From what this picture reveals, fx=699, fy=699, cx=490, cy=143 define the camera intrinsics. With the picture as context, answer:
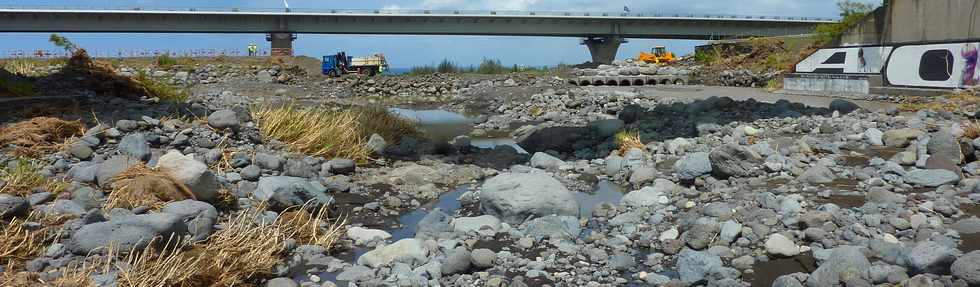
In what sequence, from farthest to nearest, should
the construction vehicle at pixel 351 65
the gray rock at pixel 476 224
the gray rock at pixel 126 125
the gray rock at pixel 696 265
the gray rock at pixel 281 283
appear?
the construction vehicle at pixel 351 65, the gray rock at pixel 126 125, the gray rock at pixel 476 224, the gray rock at pixel 281 283, the gray rock at pixel 696 265

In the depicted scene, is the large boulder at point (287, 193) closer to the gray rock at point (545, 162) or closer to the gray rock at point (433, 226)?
the gray rock at point (433, 226)

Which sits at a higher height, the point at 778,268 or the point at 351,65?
the point at 351,65

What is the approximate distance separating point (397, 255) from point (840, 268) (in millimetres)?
3460

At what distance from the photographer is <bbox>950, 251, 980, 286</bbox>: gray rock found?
4.45 m

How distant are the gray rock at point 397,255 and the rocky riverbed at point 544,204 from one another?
0.06ft

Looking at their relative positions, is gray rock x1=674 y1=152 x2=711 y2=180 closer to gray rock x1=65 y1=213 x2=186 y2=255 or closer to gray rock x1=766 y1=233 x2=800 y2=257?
gray rock x1=766 y1=233 x2=800 y2=257

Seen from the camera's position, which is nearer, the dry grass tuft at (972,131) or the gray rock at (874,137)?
the dry grass tuft at (972,131)

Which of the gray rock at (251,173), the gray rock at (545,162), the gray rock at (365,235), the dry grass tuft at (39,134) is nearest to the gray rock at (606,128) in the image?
the gray rock at (545,162)

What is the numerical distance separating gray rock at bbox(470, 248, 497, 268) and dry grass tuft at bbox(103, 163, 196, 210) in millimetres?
3292

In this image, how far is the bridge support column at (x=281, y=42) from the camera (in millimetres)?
46188

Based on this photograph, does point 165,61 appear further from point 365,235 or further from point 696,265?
point 696,265

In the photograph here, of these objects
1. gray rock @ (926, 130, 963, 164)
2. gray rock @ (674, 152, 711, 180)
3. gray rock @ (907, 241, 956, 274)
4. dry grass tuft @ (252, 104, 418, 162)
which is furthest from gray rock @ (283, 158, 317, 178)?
gray rock @ (926, 130, 963, 164)

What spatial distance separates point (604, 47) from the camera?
53.0 m

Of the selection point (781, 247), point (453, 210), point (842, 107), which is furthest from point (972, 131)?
point (453, 210)
